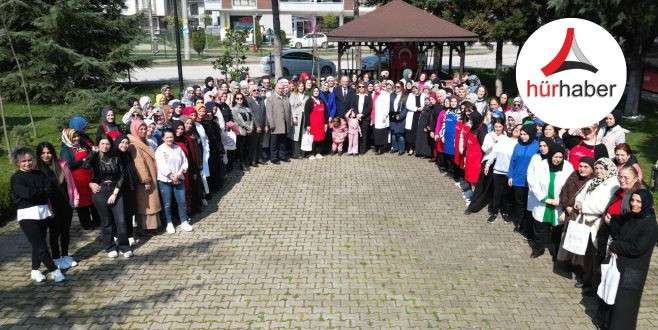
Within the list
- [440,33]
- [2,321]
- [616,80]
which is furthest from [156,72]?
[616,80]

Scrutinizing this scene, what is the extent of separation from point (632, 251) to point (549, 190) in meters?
1.99

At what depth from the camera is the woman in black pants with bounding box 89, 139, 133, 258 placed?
23.8 feet

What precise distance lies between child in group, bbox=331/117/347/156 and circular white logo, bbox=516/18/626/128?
7.68 meters

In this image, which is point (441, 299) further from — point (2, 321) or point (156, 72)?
point (156, 72)

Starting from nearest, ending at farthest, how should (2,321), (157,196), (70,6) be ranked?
(2,321), (157,196), (70,6)

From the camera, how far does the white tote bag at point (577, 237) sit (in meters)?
6.25

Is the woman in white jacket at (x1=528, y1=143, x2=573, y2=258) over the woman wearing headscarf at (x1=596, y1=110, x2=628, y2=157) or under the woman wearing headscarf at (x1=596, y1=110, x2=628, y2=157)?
under

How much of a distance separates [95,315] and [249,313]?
1.65 metres

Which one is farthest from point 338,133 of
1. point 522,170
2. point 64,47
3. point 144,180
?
point 64,47

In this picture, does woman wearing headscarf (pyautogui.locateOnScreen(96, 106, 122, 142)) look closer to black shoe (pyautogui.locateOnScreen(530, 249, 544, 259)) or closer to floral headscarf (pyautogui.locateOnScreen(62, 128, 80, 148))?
floral headscarf (pyautogui.locateOnScreen(62, 128, 80, 148))

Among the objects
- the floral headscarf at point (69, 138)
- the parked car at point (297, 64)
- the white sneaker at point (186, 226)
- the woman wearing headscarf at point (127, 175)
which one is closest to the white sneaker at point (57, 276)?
the woman wearing headscarf at point (127, 175)

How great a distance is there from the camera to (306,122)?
1260 cm

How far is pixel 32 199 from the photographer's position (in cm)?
648

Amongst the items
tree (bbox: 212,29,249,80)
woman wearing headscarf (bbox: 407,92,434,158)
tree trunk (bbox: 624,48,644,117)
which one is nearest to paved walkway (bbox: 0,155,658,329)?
woman wearing headscarf (bbox: 407,92,434,158)
